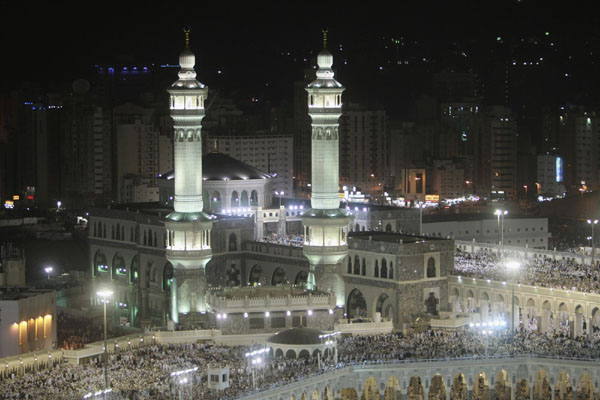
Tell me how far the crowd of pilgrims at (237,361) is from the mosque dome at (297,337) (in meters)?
0.94

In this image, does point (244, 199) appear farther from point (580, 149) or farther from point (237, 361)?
point (580, 149)

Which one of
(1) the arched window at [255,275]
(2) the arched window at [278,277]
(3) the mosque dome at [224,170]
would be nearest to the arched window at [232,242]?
(1) the arched window at [255,275]

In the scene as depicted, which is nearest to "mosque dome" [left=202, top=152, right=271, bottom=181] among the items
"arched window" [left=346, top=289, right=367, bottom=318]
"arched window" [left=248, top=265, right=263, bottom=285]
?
"arched window" [left=248, top=265, right=263, bottom=285]

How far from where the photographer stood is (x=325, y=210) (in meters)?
70.4

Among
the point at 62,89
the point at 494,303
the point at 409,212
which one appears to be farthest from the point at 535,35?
the point at 494,303

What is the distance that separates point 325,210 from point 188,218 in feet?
20.1

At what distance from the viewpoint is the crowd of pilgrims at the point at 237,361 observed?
183ft

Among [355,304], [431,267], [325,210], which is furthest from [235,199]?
[325,210]

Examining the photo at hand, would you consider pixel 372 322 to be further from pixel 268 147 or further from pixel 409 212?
pixel 268 147

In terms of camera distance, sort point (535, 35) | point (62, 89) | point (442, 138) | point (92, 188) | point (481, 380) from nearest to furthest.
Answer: point (481, 380) → point (92, 188) → point (442, 138) → point (62, 89) → point (535, 35)

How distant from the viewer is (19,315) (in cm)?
6788

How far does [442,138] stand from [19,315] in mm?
102551

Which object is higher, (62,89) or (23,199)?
(62,89)

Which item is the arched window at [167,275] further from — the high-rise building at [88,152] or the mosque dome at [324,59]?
the high-rise building at [88,152]
